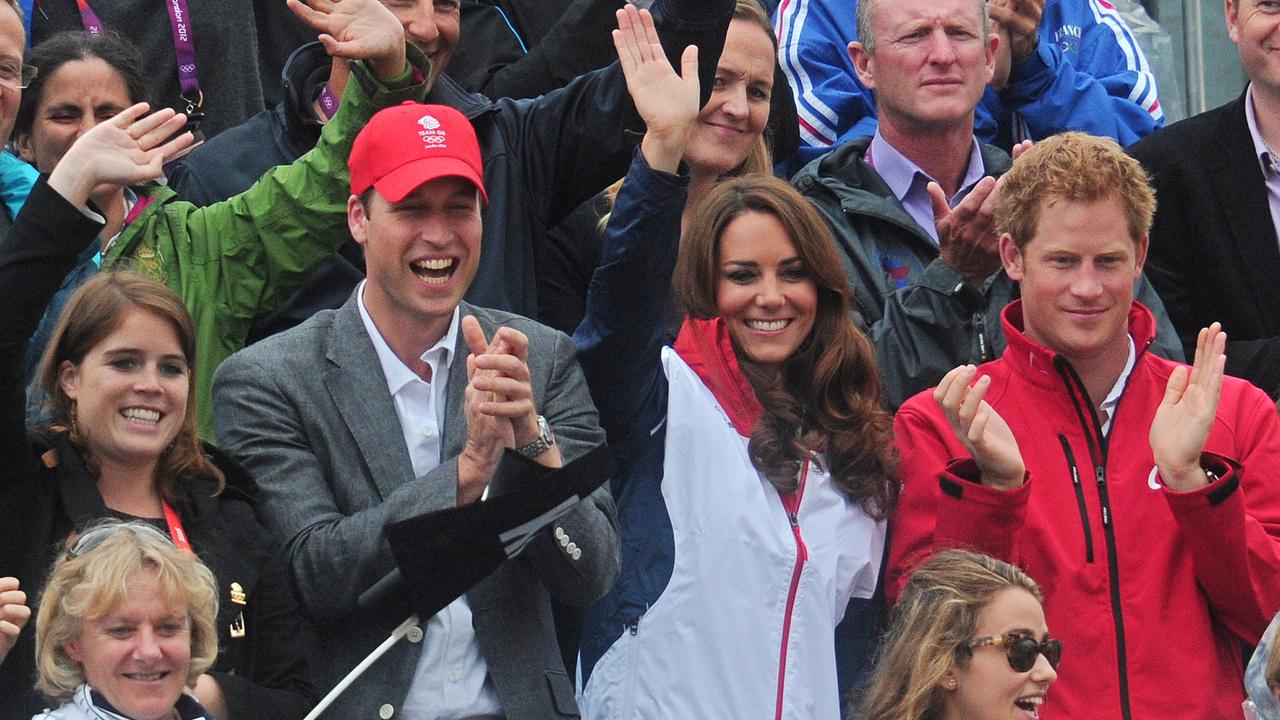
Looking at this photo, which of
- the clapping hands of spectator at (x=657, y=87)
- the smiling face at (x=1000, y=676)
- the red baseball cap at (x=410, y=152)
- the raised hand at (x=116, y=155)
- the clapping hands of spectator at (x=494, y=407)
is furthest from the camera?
the clapping hands of spectator at (x=657, y=87)

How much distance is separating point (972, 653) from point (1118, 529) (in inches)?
21.0

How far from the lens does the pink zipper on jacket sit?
518 centimetres

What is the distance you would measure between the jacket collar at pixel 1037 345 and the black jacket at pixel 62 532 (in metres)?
2.00

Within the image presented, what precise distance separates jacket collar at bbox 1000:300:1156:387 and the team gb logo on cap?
5.16 ft

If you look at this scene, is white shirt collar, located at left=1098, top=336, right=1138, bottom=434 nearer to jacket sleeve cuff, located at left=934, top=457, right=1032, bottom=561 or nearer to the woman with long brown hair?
jacket sleeve cuff, located at left=934, top=457, right=1032, bottom=561

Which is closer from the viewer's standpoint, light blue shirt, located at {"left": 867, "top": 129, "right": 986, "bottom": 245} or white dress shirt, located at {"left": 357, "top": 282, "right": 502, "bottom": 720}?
white dress shirt, located at {"left": 357, "top": 282, "right": 502, "bottom": 720}

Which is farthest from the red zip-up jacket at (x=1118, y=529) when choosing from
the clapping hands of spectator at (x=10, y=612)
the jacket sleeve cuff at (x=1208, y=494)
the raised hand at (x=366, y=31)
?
the clapping hands of spectator at (x=10, y=612)

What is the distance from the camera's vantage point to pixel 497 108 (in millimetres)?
6211

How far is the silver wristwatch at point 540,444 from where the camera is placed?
4.73 meters

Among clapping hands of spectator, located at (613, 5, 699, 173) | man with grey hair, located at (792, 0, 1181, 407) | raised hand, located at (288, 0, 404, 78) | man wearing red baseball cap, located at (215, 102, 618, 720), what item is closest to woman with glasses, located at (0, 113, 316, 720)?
man wearing red baseball cap, located at (215, 102, 618, 720)

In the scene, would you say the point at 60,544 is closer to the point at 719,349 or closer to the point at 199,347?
the point at 199,347

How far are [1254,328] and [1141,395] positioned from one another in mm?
1212

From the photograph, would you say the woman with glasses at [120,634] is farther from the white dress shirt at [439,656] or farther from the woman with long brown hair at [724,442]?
the woman with long brown hair at [724,442]

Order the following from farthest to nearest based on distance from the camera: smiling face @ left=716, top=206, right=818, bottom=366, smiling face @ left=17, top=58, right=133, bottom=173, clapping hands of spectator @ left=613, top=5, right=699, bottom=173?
1. smiling face @ left=17, top=58, right=133, bottom=173
2. smiling face @ left=716, top=206, right=818, bottom=366
3. clapping hands of spectator @ left=613, top=5, right=699, bottom=173
